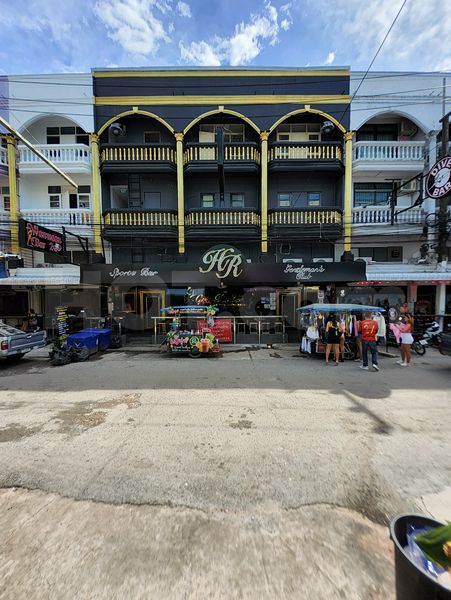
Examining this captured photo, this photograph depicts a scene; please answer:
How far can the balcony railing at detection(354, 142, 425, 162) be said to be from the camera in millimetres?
14352

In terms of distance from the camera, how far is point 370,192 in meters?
15.4

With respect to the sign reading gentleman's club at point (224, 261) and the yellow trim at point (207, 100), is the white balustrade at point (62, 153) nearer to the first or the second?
the yellow trim at point (207, 100)

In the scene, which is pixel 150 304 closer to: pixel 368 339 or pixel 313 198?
pixel 313 198

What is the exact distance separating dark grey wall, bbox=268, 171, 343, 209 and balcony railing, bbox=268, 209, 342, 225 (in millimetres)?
1199

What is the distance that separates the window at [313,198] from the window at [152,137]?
876cm

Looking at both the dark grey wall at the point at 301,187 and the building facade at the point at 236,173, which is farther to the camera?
the dark grey wall at the point at 301,187

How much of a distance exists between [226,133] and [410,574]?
1727 centimetres

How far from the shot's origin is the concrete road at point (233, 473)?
2.20m

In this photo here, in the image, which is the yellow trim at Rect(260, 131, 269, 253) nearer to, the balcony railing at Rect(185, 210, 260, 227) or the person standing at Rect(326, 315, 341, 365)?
the balcony railing at Rect(185, 210, 260, 227)

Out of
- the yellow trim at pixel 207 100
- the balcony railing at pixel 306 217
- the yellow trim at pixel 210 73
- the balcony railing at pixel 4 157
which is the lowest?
the balcony railing at pixel 306 217

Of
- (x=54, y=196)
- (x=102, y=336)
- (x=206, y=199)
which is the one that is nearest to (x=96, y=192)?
Answer: (x=54, y=196)

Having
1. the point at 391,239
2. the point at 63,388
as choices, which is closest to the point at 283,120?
the point at 391,239

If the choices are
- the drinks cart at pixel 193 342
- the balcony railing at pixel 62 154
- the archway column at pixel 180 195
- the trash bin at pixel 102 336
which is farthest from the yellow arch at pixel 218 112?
the trash bin at pixel 102 336

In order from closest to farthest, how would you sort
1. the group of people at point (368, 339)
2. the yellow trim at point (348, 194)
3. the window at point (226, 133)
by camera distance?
the group of people at point (368, 339) → the yellow trim at point (348, 194) → the window at point (226, 133)
